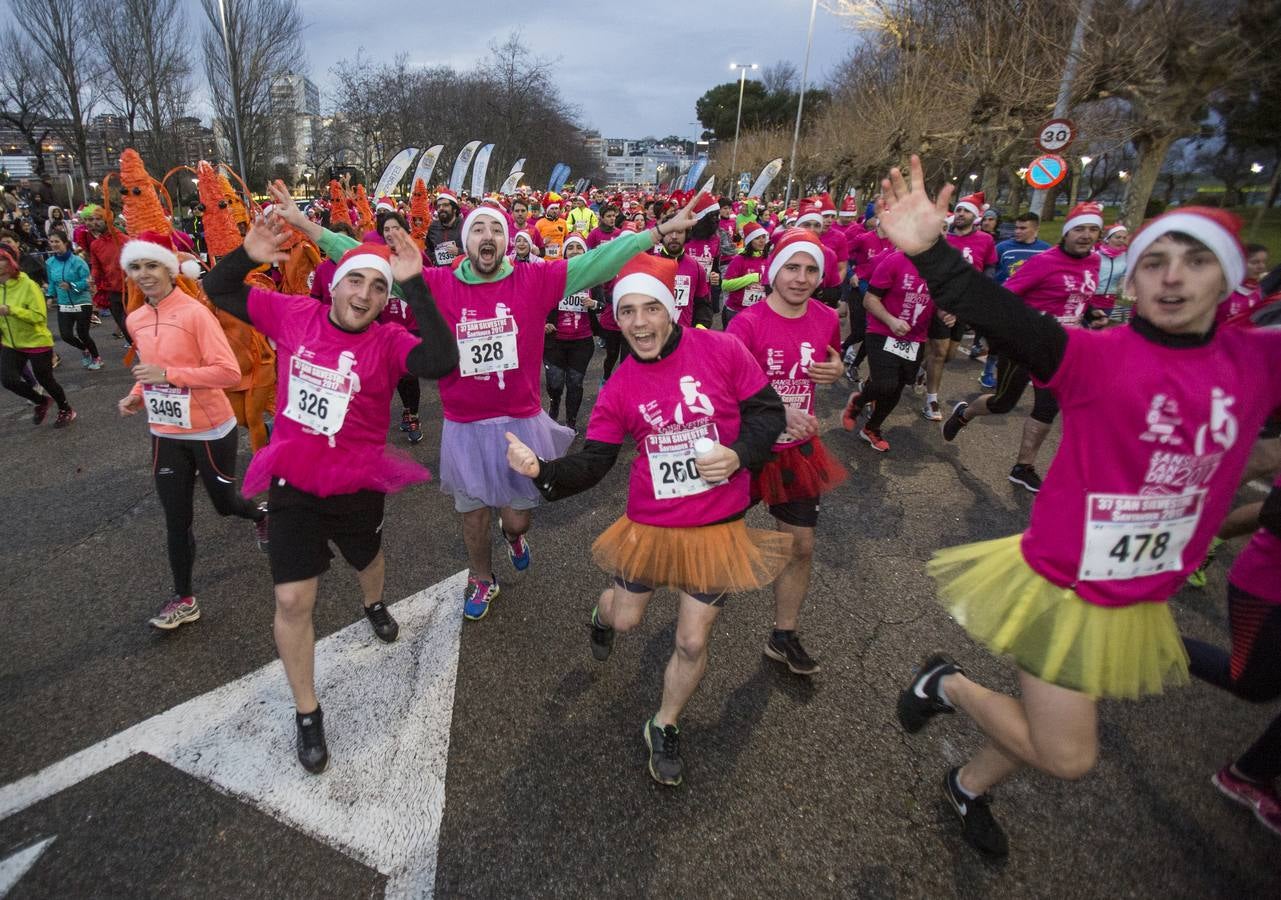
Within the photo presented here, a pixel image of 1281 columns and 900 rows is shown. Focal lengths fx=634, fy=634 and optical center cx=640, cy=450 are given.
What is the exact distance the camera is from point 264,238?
2.83 meters

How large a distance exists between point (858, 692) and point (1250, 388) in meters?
2.01

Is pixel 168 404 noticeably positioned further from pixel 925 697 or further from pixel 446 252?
pixel 446 252

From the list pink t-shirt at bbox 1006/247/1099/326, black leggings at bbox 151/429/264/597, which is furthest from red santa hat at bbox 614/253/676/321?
pink t-shirt at bbox 1006/247/1099/326

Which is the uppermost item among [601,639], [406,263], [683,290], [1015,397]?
[406,263]

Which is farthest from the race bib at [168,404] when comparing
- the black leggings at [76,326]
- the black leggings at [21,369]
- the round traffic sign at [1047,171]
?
the round traffic sign at [1047,171]

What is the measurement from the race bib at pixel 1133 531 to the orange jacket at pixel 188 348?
3985 millimetres

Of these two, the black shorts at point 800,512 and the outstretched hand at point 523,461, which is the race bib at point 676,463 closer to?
the outstretched hand at point 523,461

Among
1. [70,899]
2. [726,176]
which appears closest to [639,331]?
[70,899]

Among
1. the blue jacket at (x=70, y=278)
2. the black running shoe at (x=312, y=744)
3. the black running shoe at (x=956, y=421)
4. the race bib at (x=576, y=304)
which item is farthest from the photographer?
the blue jacket at (x=70, y=278)

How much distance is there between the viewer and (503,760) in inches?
106

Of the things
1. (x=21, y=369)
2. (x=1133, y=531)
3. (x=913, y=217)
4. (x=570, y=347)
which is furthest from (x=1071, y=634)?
(x=21, y=369)

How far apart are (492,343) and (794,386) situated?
1640 mm

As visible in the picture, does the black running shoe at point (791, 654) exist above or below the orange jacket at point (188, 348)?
below

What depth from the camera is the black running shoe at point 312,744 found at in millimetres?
2633
